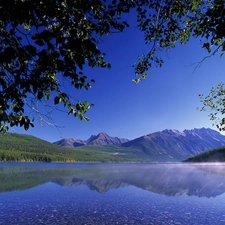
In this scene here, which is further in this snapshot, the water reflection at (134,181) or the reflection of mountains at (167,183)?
the water reflection at (134,181)

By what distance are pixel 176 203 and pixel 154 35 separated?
1793cm

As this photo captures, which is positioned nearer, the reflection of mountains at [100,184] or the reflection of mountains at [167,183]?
the reflection of mountains at [167,183]

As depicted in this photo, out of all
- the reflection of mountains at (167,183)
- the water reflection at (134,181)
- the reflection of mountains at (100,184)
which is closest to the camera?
the reflection of mountains at (167,183)

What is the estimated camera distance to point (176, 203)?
69.7 ft

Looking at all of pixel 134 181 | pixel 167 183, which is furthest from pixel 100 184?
pixel 167 183

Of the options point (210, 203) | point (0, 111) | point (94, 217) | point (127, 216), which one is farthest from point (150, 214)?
point (0, 111)

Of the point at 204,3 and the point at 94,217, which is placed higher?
the point at 204,3

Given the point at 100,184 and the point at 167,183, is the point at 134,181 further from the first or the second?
the point at 100,184

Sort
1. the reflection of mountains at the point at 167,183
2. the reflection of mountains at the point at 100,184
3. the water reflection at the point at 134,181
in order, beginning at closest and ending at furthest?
the reflection of mountains at the point at 167,183, the water reflection at the point at 134,181, the reflection of mountains at the point at 100,184

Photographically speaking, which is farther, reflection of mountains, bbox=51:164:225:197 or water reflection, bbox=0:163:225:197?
water reflection, bbox=0:163:225:197

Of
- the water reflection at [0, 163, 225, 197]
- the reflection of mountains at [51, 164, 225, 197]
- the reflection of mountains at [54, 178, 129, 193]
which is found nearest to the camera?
the reflection of mountains at [51, 164, 225, 197]

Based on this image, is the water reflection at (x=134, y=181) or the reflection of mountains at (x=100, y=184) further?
the reflection of mountains at (x=100, y=184)

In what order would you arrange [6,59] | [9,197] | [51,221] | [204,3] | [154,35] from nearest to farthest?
[6,59] → [204,3] → [154,35] → [51,221] → [9,197]

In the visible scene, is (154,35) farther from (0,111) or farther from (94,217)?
(94,217)
